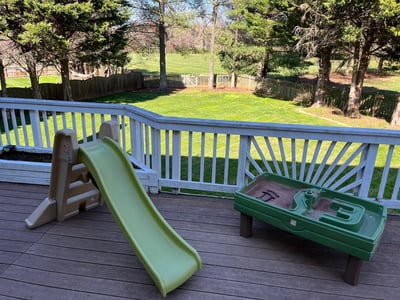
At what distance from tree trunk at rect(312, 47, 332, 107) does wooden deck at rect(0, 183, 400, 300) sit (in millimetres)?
10435

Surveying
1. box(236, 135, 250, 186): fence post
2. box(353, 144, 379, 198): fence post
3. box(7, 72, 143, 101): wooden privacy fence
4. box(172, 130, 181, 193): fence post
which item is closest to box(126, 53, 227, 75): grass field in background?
box(7, 72, 143, 101): wooden privacy fence

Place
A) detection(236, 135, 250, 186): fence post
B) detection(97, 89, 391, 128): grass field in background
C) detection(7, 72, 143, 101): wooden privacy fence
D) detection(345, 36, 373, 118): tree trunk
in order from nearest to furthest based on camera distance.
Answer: detection(236, 135, 250, 186): fence post < detection(345, 36, 373, 118): tree trunk < detection(97, 89, 391, 128): grass field in background < detection(7, 72, 143, 101): wooden privacy fence

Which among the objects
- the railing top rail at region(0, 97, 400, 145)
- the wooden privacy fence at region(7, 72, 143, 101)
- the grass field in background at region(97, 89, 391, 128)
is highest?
the railing top rail at region(0, 97, 400, 145)

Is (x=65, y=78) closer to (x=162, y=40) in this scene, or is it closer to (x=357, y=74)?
(x=162, y=40)

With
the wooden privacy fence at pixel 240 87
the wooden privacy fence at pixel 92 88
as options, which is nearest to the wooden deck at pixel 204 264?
the wooden privacy fence at pixel 240 87

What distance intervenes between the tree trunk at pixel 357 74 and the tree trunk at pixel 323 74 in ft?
4.88

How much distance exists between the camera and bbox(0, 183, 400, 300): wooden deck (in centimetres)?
185

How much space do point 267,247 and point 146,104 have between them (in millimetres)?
12732

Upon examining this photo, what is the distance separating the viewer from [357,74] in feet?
34.2

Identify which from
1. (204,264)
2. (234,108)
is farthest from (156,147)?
(234,108)

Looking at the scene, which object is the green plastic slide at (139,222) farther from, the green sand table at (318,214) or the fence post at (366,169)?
the fence post at (366,169)

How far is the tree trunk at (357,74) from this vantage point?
980 cm

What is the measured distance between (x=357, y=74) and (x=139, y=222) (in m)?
10.7

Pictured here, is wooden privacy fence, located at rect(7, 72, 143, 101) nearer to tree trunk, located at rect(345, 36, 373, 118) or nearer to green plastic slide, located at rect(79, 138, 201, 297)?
green plastic slide, located at rect(79, 138, 201, 297)
